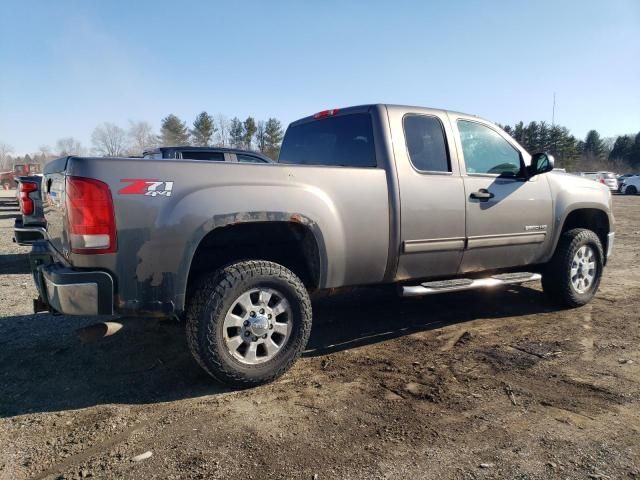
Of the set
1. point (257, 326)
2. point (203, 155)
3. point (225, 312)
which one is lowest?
point (257, 326)

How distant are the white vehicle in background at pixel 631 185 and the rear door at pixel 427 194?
36.2 meters

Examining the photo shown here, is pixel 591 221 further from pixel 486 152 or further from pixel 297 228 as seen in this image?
pixel 297 228

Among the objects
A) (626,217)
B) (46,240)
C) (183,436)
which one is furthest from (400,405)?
(626,217)

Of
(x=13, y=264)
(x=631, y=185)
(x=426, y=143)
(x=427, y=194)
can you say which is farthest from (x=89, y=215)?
(x=631, y=185)

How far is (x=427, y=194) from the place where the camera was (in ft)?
12.9

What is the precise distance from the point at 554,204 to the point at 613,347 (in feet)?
5.11

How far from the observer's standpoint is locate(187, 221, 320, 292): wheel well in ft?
11.2

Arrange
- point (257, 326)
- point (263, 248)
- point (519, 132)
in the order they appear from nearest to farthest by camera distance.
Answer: point (257, 326)
point (263, 248)
point (519, 132)

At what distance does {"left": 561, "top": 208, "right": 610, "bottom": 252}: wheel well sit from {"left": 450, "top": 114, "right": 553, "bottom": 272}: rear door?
608 millimetres

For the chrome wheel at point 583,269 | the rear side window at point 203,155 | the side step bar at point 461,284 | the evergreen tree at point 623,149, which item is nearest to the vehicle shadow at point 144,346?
the chrome wheel at point 583,269

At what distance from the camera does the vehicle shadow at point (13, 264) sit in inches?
273

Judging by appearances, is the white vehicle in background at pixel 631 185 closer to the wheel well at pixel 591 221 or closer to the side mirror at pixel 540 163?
the wheel well at pixel 591 221

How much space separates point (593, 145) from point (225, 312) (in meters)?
77.4

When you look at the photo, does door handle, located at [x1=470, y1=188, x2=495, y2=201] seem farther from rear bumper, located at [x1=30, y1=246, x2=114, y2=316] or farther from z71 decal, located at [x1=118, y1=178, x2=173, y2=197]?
rear bumper, located at [x1=30, y1=246, x2=114, y2=316]
